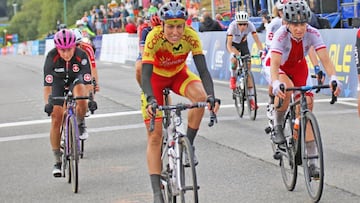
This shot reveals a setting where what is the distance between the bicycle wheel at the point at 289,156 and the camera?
820 cm

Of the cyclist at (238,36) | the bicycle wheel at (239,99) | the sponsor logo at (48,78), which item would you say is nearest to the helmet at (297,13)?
the sponsor logo at (48,78)

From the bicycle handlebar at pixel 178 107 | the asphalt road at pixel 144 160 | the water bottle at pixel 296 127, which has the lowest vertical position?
the asphalt road at pixel 144 160

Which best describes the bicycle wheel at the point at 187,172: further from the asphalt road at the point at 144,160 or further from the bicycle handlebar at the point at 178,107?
the asphalt road at the point at 144,160

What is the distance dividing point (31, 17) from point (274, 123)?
134740 millimetres

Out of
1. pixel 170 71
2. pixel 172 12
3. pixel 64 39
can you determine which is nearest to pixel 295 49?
pixel 170 71

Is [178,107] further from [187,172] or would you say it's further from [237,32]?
[237,32]

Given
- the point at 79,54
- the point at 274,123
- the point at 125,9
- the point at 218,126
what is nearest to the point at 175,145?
the point at 274,123

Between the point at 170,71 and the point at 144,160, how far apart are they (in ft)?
11.2

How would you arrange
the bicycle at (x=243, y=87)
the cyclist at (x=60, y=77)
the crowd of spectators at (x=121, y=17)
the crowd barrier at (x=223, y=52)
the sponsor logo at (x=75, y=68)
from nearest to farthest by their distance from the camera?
the cyclist at (x=60, y=77)
the sponsor logo at (x=75, y=68)
the bicycle at (x=243, y=87)
the crowd barrier at (x=223, y=52)
the crowd of spectators at (x=121, y=17)

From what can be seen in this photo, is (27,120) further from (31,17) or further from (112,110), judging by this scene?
(31,17)

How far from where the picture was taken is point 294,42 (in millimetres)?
8227

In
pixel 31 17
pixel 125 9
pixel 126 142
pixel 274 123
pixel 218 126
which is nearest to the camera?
pixel 274 123

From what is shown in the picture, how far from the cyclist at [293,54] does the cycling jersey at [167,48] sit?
878 millimetres

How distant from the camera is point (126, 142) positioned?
41.9 feet
